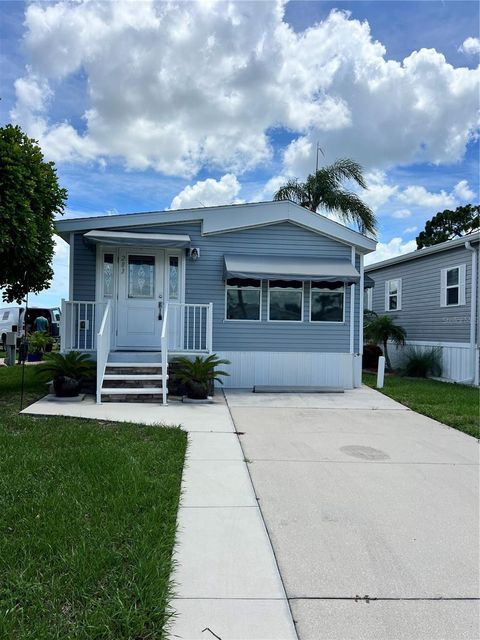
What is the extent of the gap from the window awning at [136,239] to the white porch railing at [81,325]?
1.27 metres

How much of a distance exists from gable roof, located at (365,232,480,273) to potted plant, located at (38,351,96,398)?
9839 millimetres

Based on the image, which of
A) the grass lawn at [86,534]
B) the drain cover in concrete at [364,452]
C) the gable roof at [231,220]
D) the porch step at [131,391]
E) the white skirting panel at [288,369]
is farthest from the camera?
the white skirting panel at [288,369]

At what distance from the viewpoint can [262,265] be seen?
10.1 metres

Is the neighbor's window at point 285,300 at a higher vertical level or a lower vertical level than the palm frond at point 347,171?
lower

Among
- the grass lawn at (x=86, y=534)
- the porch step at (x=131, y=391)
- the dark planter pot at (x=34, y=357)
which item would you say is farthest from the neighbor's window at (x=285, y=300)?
the dark planter pot at (x=34, y=357)

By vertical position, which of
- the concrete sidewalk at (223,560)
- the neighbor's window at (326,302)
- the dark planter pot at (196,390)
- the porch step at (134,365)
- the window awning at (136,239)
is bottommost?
the concrete sidewalk at (223,560)

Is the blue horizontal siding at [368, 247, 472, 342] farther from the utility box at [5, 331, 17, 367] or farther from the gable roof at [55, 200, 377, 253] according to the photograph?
the utility box at [5, 331, 17, 367]

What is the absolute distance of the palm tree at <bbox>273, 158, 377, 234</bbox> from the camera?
17469 millimetres

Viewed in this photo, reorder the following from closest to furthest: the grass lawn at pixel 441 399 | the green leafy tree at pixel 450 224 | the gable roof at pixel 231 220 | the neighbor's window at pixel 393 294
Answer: the grass lawn at pixel 441 399
the gable roof at pixel 231 220
the neighbor's window at pixel 393 294
the green leafy tree at pixel 450 224

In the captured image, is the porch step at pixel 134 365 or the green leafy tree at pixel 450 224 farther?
the green leafy tree at pixel 450 224

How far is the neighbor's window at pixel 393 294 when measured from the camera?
16.2 metres

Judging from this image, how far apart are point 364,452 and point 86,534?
353 centimetres

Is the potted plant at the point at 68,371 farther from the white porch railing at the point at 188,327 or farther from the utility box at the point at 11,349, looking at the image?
the utility box at the point at 11,349

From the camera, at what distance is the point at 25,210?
6.94 m
